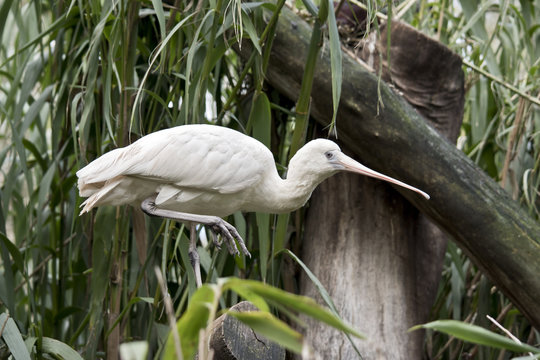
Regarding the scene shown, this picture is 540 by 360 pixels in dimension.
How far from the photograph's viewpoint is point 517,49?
2.71 metres

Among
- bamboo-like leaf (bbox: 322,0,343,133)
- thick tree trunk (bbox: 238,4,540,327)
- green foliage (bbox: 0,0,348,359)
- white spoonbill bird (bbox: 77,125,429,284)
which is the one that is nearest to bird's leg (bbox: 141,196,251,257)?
white spoonbill bird (bbox: 77,125,429,284)

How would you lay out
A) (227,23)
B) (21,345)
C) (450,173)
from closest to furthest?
(21,345) < (227,23) < (450,173)

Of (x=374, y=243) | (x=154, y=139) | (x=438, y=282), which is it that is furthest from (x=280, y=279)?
(x=154, y=139)

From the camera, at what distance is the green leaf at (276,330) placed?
79cm

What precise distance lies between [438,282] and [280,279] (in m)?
0.52

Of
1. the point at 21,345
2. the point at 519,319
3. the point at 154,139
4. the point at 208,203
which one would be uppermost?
the point at 154,139

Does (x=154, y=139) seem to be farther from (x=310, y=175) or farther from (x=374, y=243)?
(x=374, y=243)

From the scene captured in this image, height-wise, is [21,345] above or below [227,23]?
below

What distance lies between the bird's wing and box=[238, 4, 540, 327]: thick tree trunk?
0.56 m

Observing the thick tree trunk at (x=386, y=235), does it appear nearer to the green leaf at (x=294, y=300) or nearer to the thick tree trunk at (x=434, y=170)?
the thick tree trunk at (x=434, y=170)

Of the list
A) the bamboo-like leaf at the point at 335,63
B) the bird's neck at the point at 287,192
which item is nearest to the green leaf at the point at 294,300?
the bamboo-like leaf at the point at 335,63

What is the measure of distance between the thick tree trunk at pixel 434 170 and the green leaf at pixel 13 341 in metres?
1.05

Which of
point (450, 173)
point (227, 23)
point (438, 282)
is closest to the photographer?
point (227, 23)

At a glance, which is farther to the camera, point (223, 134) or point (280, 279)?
point (280, 279)
